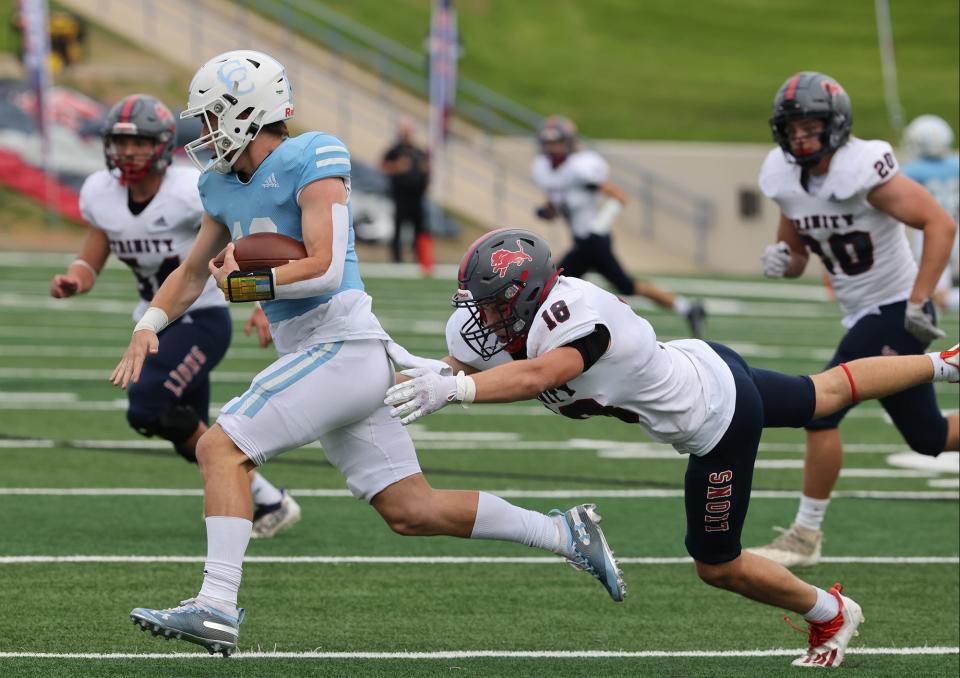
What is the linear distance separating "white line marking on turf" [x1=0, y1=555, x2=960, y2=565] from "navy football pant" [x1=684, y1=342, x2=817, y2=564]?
1.62 metres

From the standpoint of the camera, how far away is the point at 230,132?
4.86 metres

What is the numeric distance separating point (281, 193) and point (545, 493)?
11.1 feet

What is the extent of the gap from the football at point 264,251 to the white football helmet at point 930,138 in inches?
305

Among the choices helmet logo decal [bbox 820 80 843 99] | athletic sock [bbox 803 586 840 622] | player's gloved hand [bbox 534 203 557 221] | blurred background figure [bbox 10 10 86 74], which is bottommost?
blurred background figure [bbox 10 10 86 74]

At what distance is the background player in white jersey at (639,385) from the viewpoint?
171 inches

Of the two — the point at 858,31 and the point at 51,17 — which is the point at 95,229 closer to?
the point at 51,17

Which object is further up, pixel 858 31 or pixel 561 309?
pixel 561 309

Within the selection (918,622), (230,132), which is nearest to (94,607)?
(230,132)

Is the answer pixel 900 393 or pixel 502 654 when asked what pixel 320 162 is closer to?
pixel 502 654

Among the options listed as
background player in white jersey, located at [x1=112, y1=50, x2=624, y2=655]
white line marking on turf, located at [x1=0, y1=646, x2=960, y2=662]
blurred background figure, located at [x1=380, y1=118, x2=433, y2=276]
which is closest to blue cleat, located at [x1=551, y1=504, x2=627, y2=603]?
background player in white jersey, located at [x1=112, y1=50, x2=624, y2=655]

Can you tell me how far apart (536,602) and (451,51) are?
747 inches

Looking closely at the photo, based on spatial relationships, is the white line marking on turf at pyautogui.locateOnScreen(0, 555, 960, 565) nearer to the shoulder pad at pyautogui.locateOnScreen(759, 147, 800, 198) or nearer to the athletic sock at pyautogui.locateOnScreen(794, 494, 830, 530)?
the athletic sock at pyautogui.locateOnScreen(794, 494, 830, 530)

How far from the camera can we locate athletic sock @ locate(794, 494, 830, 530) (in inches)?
259

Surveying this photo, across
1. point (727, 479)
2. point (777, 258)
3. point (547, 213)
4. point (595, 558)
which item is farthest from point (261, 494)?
point (547, 213)
